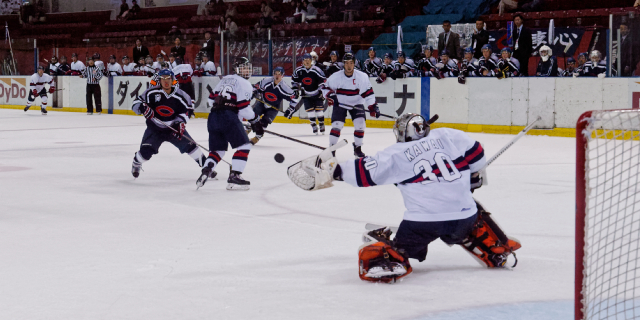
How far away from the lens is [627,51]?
10.9 metres

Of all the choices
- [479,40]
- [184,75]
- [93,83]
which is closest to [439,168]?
[479,40]

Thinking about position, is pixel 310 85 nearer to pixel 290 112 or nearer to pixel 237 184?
pixel 290 112

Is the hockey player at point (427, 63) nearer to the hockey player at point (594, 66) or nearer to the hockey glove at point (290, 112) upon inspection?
the hockey glove at point (290, 112)

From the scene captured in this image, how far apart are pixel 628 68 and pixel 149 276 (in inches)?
351

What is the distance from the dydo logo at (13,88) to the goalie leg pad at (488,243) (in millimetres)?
18333

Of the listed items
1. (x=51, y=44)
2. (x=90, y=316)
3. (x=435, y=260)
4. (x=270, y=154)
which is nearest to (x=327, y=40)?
(x=270, y=154)

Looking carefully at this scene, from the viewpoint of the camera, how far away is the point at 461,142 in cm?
379

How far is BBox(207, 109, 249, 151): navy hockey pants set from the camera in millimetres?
7086

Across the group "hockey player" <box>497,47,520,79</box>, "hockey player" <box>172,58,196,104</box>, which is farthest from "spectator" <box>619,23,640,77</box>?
"hockey player" <box>172,58,196,104</box>

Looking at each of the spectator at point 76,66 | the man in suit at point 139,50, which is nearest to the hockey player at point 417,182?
the man in suit at point 139,50

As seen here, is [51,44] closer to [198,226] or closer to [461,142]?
[198,226]

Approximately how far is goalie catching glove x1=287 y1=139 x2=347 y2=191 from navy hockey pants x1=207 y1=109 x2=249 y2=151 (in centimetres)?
347

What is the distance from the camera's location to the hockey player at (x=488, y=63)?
42.3 ft

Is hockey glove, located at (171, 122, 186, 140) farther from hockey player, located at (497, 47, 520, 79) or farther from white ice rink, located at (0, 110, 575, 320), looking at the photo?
hockey player, located at (497, 47, 520, 79)
